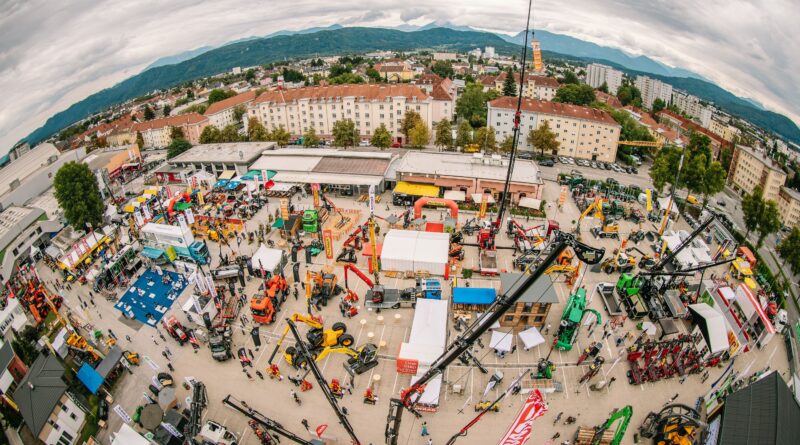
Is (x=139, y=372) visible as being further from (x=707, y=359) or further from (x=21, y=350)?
(x=707, y=359)

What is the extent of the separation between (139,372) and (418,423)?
555 inches

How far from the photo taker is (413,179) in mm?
36781

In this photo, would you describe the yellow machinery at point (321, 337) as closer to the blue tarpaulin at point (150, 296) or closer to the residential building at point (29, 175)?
the blue tarpaulin at point (150, 296)

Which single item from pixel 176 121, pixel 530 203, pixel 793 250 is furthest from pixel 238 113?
pixel 793 250

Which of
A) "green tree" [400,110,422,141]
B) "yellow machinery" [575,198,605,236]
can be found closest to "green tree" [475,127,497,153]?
"green tree" [400,110,422,141]

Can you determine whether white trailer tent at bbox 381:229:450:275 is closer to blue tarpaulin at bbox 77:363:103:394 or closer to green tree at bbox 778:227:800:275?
blue tarpaulin at bbox 77:363:103:394

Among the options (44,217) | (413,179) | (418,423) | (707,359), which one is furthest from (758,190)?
(44,217)

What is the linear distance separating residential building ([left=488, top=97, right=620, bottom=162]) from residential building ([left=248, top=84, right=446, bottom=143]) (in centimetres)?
1136

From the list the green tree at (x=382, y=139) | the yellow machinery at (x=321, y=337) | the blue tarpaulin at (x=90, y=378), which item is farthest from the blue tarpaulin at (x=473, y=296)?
the green tree at (x=382, y=139)

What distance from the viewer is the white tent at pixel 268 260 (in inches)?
977

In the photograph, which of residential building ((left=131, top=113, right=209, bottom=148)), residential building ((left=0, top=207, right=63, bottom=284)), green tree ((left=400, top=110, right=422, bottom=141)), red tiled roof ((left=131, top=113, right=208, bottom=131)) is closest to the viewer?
residential building ((left=0, top=207, right=63, bottom=284))

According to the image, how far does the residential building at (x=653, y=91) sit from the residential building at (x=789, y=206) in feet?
320

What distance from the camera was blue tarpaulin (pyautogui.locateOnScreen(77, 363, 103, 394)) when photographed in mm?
17359

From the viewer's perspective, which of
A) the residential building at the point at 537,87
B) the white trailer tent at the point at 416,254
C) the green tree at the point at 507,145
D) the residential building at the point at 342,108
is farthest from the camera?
the residential building at the point at 537,87
